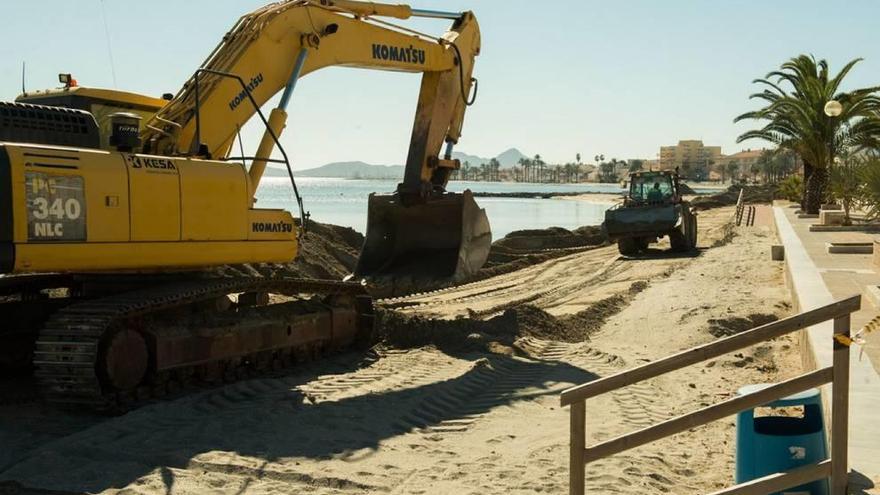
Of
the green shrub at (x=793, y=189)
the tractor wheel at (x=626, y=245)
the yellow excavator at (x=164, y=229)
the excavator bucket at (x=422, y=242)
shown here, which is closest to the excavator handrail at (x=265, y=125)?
the yellow excavator at (x=164, y=229)

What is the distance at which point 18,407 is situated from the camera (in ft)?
27.2

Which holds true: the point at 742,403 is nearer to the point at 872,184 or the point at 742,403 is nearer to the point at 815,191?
the point at 872,184

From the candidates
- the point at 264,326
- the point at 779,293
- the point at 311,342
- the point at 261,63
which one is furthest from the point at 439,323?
the point at 779,293

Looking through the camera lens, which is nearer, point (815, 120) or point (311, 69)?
point (311, 69)

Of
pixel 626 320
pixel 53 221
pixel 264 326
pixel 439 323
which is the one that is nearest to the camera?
pixel 53 221

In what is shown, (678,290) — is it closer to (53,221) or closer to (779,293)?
(779,293)

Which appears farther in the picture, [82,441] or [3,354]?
[3,354]

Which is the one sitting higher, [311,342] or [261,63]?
[261,63]

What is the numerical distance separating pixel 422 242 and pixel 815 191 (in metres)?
22.1

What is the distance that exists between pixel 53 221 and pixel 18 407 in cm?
184

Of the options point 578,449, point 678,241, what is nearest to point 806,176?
point 678,241

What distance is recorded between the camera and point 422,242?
15016 mm

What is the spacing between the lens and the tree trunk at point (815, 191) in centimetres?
3212

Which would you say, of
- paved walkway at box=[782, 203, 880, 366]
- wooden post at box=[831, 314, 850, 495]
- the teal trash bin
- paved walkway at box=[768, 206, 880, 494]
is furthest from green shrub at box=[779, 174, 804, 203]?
wooden post at box=[831, 314, 850, 495]
